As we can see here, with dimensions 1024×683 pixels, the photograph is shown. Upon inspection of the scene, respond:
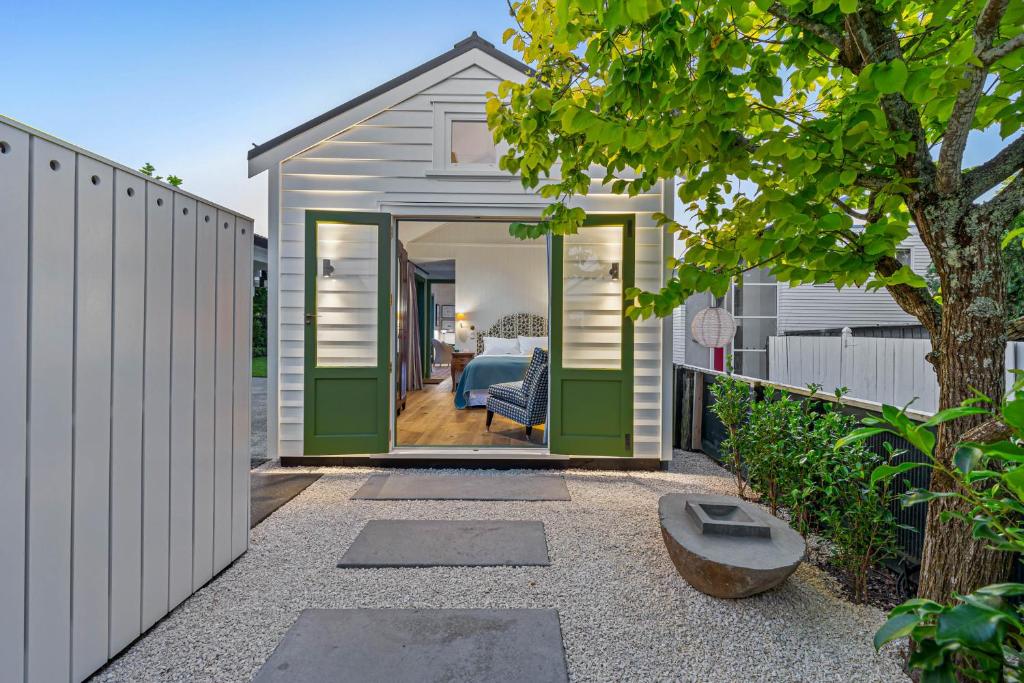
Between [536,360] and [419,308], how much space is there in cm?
650

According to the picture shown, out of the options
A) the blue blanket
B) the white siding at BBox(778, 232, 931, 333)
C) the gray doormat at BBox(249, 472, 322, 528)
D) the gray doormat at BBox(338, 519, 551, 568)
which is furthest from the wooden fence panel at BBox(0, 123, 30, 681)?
the white siding at BBox(778, 232, 931, 333)

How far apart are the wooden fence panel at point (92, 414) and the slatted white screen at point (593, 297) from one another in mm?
3170

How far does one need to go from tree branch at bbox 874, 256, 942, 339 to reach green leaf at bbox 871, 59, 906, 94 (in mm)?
625

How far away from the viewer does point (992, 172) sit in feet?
4.77

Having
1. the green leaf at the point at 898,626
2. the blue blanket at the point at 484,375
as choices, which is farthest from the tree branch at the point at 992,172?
the blue blanket at the point at 484,375

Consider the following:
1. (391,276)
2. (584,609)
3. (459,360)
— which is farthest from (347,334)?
(459,360)

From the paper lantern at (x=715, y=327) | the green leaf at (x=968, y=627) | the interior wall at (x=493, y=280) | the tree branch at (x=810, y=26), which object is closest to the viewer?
the green leaf at (x=968, y=627)

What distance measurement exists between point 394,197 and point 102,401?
2954mm

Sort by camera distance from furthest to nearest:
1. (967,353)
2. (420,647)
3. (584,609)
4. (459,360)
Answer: (459,360)
(584,609)
(420,647)
(967,353)

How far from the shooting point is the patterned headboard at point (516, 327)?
970 centimetres

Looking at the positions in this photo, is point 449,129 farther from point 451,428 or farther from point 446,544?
point 446,544

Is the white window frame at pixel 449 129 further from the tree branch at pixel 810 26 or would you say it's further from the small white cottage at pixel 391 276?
the tree branch at pixel 810 26

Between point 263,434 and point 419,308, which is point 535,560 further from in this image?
point 419,308

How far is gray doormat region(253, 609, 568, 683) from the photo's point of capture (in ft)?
5.50
